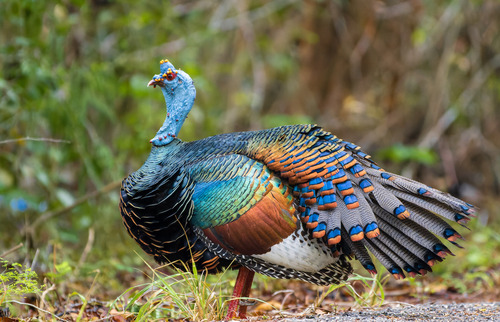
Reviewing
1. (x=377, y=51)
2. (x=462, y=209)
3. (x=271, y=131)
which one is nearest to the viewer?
(x=462, y=209)

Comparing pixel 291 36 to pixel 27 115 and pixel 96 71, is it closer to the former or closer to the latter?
pixel 96 71

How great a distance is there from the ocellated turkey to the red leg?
10mm

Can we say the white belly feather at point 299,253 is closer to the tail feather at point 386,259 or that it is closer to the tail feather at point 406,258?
the tail feather at point 386,259

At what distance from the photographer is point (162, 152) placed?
4.34m

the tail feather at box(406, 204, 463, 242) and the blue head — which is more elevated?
the blue head

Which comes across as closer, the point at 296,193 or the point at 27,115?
the point at 296,193

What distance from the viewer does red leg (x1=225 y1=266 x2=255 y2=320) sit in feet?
12.9

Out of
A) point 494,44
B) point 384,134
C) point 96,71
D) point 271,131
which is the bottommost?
point 271,131

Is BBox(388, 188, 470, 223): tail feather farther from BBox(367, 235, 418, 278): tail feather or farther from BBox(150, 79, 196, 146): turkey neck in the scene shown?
BBox(150, 79, 196, 146): turkey neck

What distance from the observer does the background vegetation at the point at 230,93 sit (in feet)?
20.6

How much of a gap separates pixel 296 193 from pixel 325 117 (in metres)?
7.05

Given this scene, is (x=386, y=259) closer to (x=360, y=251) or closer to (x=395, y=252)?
(x=395, y=252)

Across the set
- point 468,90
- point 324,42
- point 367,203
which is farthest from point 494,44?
point 367,203

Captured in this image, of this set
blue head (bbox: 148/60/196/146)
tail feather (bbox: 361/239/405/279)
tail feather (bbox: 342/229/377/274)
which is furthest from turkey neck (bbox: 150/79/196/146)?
tail feather (bbox: 361/239/405/279)
